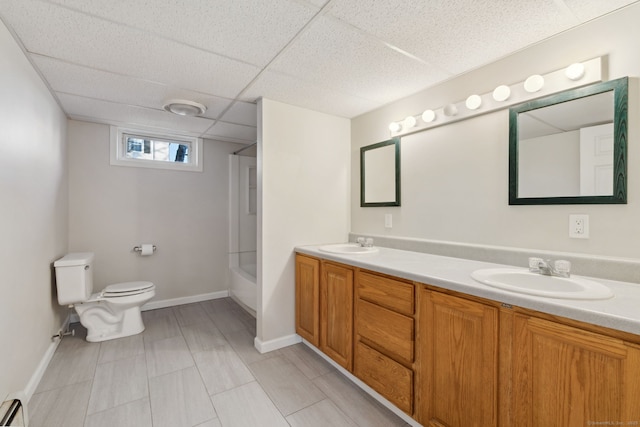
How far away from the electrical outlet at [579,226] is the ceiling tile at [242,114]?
2.42m

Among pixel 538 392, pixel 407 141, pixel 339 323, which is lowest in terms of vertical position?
pixel 339 323

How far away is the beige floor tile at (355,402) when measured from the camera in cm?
162

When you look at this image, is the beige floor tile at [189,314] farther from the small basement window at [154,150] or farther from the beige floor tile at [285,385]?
the small basement window at [154,150]

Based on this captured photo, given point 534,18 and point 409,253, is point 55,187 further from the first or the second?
point 534,18

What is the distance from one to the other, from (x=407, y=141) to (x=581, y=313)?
1686 millimetres

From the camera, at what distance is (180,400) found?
178cm

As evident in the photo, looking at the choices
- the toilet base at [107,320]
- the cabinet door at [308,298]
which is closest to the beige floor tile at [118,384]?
the toilet base at [107,320]

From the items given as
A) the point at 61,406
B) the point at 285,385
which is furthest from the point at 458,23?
the point at 61,406

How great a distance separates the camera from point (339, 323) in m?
2.06

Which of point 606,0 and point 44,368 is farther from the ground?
point 606,0

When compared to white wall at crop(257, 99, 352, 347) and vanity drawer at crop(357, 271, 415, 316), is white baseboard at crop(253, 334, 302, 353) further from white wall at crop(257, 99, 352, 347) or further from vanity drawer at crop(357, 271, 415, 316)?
vanity drawer at crop(357, 271, 415, 316)

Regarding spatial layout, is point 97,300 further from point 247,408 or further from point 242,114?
point 242,114

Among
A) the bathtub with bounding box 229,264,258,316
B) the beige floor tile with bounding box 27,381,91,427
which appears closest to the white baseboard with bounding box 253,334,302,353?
the bathtub with bounding box 229,264,258,316

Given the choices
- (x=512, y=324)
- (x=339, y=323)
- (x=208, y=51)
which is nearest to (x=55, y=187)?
(x=208, y=51)
